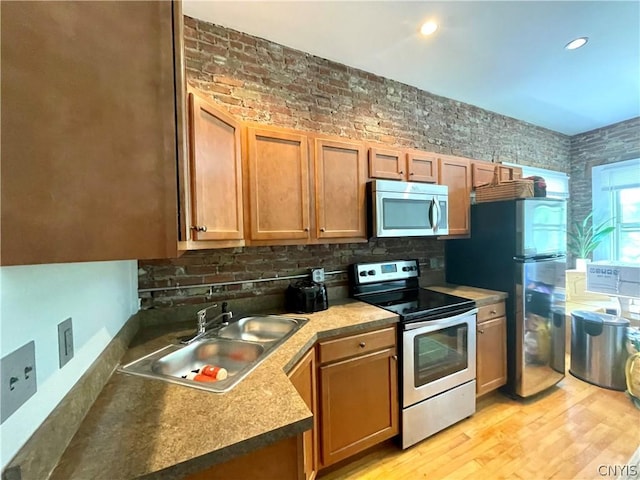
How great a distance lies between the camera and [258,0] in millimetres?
1682

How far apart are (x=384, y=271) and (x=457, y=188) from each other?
1070mm

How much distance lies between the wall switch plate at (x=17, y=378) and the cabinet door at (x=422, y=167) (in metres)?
2.36

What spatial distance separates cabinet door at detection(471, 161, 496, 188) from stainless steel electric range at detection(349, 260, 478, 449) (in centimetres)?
123

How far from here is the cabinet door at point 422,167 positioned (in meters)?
2.35

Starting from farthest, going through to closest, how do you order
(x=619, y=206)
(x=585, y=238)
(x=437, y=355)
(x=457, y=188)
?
1. (x=585, y=238)
2. (x=619, y=206)
3. (x=457, y=188)
4. (x=437, y=355)

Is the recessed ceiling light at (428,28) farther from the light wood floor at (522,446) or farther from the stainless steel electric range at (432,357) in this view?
the light wood floor at (522,446)

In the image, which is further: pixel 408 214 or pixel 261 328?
pixel 408 214

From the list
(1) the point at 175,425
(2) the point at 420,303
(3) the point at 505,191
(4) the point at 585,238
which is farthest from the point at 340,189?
(4) the point at 585,238

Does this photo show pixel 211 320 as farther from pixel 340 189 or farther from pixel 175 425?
pixel 340 189

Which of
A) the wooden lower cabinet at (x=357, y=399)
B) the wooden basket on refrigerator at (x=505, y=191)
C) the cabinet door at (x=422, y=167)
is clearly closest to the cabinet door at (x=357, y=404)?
Answer: the wooden lower cabinet at (x=357, y=399)

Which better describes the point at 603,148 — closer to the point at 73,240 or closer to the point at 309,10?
the point at 309,10

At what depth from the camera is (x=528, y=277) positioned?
2.34 m

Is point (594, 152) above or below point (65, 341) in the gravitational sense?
above

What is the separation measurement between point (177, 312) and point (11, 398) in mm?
1272
